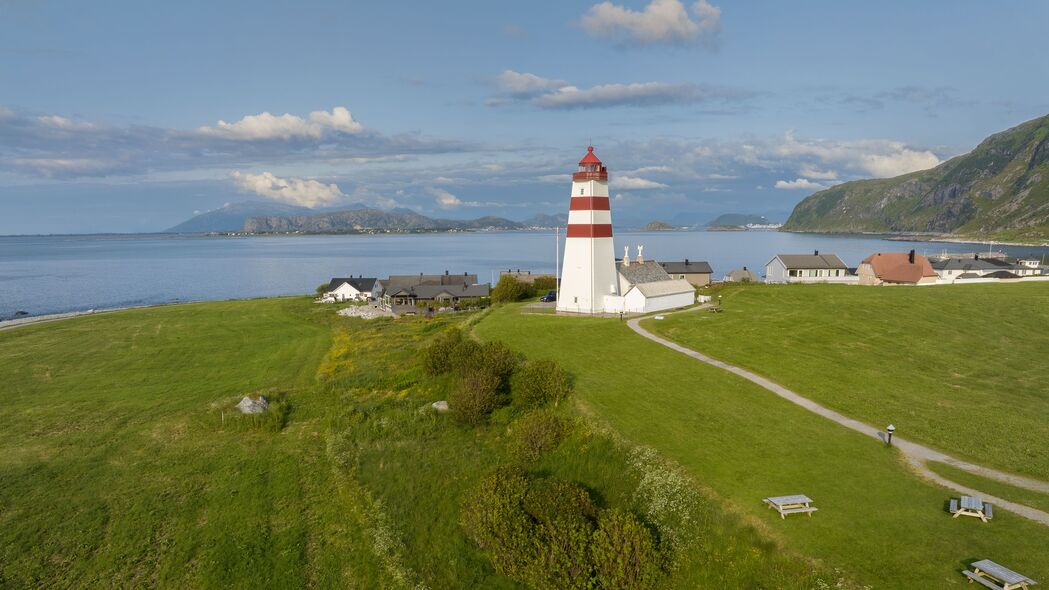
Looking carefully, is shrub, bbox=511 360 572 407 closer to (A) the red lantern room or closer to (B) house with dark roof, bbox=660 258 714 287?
(A) the red lantern room

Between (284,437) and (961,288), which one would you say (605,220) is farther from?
(961,288)

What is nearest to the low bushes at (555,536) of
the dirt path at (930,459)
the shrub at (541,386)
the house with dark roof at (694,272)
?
the shrub at (541,386)

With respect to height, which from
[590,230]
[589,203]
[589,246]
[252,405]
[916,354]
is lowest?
[252,405]

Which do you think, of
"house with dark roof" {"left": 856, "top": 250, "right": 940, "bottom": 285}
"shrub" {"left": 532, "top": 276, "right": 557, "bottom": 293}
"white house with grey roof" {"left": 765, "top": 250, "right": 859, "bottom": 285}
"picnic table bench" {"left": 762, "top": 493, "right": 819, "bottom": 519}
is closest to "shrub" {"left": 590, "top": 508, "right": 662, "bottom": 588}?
"picnic table bench" {"left": 762, "top": 493, "right": 819, "bottom": 519}

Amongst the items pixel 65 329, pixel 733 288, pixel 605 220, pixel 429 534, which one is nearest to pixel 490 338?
pixel 605 220

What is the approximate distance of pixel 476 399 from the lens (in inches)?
1257

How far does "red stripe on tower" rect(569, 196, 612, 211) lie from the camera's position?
5050 centimetres

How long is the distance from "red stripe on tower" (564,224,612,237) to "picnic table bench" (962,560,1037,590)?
3851 centimetres

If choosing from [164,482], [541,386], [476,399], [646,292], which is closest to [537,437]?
[541,386]

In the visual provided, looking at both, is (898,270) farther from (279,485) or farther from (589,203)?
(279,485)

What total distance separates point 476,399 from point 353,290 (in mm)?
69131

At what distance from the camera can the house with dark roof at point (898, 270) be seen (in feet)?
241

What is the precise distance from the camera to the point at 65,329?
67938mm

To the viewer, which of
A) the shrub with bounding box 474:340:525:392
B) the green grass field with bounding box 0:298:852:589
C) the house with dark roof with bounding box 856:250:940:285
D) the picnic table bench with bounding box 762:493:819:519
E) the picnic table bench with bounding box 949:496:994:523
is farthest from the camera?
the house with dark roof with bounding box 856:250:940:285
